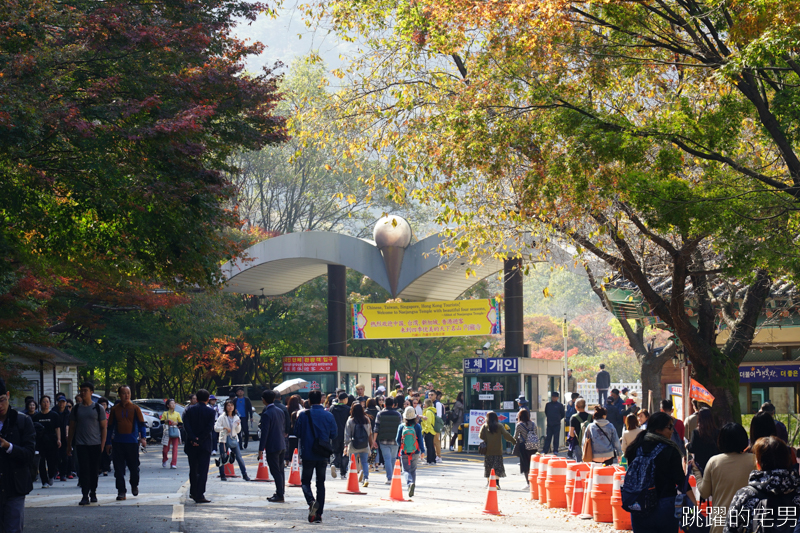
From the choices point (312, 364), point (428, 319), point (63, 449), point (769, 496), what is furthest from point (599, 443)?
point (312, 364)

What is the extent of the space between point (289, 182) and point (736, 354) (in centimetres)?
4639

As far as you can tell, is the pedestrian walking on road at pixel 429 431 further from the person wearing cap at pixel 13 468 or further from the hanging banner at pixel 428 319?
the person wearing cap at pixel 13 468

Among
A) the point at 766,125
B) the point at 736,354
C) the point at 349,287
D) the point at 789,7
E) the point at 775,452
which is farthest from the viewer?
the point at 349,287

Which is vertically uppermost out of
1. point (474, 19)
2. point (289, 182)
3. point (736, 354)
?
point (289, 182)

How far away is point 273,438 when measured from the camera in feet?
45.6

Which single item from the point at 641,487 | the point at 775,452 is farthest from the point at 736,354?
the point at 775,452

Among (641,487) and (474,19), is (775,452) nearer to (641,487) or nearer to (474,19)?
(641,487)

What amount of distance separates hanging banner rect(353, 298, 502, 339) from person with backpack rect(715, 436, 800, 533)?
22956 mm

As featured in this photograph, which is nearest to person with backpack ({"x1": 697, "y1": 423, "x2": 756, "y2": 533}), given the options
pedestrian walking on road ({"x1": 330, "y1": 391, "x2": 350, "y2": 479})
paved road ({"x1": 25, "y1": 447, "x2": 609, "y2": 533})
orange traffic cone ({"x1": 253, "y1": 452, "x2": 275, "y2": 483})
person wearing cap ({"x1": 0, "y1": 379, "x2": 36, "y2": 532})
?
paved road ({"x1": 25, "y1": 447, "x2": 609, "y2": 533})

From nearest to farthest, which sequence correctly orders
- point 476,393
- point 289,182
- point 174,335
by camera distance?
point 476,393, point 174,335, point 289,182

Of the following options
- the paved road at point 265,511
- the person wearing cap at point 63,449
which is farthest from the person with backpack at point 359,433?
the person wearing cap at point 63,449

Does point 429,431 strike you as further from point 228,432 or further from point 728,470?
point 728,470

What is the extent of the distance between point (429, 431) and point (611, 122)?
12973 millimetres

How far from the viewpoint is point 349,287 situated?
46.1 meters
